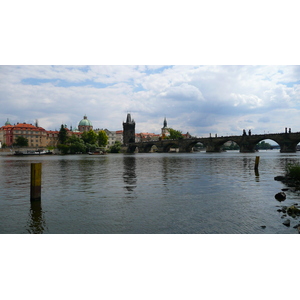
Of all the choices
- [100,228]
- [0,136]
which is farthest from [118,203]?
[0,136]

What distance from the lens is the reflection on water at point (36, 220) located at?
8508mm

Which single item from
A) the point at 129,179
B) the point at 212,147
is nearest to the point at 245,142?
the point at 212,147

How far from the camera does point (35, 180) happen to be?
39.7ft

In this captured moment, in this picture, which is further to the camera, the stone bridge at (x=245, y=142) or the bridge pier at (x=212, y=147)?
the bridge pier at (x=212, y=147)

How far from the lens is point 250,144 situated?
97125 millimetres

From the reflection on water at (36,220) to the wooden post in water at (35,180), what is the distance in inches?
24.0

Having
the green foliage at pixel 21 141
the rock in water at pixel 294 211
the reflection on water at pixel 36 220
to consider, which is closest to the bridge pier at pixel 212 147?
the green foliage at pixel 21 141

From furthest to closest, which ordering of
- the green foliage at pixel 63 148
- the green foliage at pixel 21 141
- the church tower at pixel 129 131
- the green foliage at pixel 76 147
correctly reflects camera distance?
1. the church tower at pixel 129 131
2. the green foliage at pixel 21 141
3. the green foliage at pixel 76 147
4. the green foliage at pixel 63 148

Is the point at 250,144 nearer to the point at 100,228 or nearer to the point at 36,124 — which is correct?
the point at 100,228

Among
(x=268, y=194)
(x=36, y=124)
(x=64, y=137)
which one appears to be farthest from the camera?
(x=36, y=124)

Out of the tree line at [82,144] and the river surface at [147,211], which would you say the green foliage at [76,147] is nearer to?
the tree line at [82,144]

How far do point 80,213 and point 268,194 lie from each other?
26.9ft

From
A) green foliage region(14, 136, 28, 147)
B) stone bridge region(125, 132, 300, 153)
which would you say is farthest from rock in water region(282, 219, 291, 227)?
green foliage region(14, 136, 28, 147)

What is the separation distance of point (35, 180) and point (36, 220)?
9.75ft
